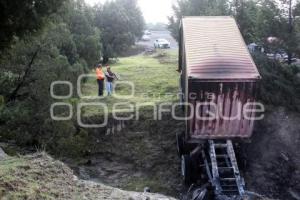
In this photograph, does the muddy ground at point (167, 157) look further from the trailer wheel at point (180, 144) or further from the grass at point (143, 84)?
the grass at point (143, 84)

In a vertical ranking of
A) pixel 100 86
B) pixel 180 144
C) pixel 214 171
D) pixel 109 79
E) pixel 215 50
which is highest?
pixel 215 50

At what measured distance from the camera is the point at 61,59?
611 inches

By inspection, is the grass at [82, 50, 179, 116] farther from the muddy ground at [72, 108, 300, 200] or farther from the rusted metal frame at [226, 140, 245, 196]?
the rusted metal frame at [226, 140, 245, 196]

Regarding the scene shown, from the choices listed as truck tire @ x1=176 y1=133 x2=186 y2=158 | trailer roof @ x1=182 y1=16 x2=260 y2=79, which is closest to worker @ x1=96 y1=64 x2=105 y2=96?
trailer roof @ x1=182 y1=16 x2=260 y2=79

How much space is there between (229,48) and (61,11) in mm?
6688

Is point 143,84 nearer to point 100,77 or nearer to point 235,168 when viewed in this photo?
point 100,77

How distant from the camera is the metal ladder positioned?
1138cm

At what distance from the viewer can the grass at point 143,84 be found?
18688mm

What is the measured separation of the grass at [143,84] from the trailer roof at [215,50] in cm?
415

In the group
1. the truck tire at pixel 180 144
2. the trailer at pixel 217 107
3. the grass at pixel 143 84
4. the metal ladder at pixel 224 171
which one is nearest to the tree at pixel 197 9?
the grass at pixel 143 84

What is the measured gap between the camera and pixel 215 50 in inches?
550

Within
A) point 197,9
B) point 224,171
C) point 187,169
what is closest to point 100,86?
point 187,169

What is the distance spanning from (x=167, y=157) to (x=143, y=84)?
7239 millimetres

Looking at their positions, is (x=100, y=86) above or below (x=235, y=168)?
above
